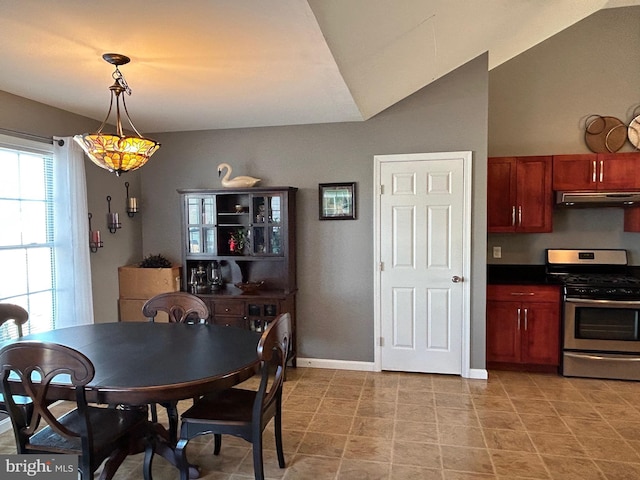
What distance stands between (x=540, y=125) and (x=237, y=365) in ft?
12.9

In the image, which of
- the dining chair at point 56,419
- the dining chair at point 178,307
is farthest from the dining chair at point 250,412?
the dining chair at point 178,307

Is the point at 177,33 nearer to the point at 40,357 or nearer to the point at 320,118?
the point at 40,357

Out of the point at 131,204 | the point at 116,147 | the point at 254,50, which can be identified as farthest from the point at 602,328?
the point at 131,204

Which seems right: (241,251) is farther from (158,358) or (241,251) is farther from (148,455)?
(148,455)

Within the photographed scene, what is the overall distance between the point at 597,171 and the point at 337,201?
2443 mm

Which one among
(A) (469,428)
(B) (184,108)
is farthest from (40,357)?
(A) (469,428)

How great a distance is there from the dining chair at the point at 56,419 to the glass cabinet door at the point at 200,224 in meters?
2.09

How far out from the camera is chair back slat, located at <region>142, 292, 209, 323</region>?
2.92 meters

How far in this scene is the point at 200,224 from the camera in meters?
4.03

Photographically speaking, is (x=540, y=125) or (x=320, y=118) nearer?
(x=320, y=118)

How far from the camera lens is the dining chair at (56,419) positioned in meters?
1.72

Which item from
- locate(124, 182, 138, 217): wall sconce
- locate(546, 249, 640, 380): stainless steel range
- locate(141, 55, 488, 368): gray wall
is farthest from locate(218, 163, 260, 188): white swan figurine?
locate(546, 249, 640, 380): stainless steel range

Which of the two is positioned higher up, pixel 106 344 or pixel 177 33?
pixel 177 33

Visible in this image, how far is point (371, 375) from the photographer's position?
3.90m
